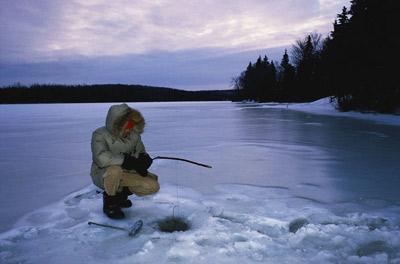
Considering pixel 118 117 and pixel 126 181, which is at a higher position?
pixel 118 117

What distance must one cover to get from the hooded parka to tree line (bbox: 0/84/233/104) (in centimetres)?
13490

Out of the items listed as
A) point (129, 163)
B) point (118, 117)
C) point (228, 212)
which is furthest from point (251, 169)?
point (118, 117)

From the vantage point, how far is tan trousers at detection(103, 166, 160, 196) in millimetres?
3672

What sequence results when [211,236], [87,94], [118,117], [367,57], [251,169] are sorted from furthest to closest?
1. [87,94]
2. [367,57]
3. [251,169]
4. [118,117]
5. [211,236]

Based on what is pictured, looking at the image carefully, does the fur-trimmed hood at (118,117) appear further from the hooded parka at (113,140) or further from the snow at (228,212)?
the snow at (228,212)

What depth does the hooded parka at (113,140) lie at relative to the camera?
364cm

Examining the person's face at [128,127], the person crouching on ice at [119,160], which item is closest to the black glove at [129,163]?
the person crouching on ice at [119,160]

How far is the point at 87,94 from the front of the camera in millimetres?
138000

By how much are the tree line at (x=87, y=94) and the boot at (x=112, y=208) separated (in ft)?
443

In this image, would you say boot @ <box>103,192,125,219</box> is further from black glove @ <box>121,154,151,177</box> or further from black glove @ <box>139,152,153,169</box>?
black glove @ <box>139,152,153,169</box>

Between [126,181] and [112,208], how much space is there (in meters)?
0.36

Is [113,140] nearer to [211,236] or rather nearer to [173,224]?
[173,224]

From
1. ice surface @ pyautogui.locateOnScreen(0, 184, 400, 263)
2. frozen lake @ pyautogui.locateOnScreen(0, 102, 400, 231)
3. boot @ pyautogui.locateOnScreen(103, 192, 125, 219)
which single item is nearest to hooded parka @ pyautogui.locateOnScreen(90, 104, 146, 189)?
boot @ pyautogui.locateOnScreen(103, 192, 125, 219)

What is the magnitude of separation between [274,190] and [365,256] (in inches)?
84.7
